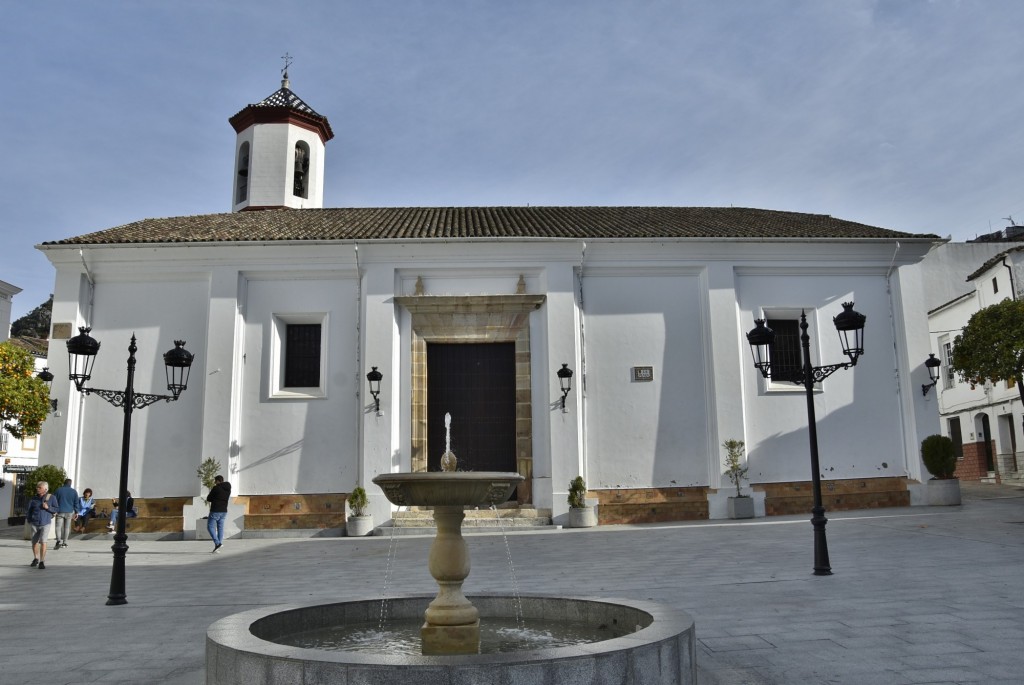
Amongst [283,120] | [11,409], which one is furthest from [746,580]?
[283,120]

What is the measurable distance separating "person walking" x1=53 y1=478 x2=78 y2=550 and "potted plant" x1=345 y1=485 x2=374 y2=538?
5435 mm

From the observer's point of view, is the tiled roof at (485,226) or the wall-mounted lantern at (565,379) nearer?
the wall-mounted lantern at (565,379)

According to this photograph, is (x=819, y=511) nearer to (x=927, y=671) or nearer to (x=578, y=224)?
(x=927, y=671)

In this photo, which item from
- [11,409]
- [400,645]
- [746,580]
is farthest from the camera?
[11,409]

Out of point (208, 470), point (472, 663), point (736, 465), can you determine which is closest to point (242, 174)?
point (208, 470)

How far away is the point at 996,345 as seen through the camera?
67.2ft

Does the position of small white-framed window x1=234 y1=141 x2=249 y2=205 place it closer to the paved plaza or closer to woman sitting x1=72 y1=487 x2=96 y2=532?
woman sitting x1=72 y1=487 x2=96 y2=532

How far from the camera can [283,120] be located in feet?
81.2

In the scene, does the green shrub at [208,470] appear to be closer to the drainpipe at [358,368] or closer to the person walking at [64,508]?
the person walking at [64,508]

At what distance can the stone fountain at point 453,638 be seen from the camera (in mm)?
4000

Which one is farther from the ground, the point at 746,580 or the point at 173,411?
the point at 173,411

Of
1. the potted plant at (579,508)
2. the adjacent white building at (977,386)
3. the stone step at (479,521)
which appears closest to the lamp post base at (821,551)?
the potted plant at (579,508)

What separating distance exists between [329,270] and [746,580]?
12.9m

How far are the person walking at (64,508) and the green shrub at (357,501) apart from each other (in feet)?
17.9
